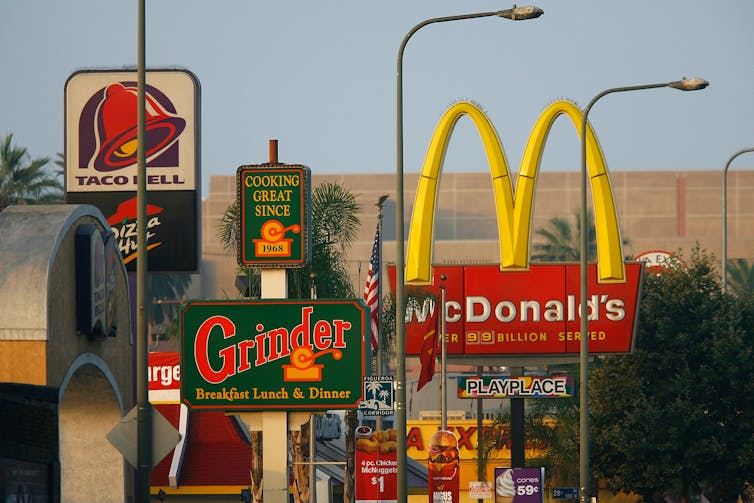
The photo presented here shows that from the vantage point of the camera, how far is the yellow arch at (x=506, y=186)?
46312 millimetres

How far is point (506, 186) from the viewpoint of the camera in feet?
153

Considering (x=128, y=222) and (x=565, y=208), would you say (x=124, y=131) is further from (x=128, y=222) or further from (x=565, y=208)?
(x=565, y=208)

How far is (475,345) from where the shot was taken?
49312 millimetres

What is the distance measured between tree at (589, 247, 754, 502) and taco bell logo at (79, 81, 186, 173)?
2015cm

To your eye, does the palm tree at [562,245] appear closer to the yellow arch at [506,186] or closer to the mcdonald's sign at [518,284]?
the mcdonald's sign at [518,284]

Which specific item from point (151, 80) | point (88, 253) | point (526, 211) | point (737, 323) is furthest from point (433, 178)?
point (88, 253)

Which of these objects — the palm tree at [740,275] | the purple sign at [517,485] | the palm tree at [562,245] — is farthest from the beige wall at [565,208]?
the purple sign at [517,485]

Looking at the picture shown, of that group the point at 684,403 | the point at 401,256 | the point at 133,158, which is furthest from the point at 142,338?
the point at 684,403

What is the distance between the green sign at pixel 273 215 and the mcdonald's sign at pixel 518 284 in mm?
17948

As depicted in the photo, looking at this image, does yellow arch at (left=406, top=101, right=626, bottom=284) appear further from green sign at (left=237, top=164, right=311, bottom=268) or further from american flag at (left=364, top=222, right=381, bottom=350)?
green sign at (left=237, top=164, right=311, bottom=268)

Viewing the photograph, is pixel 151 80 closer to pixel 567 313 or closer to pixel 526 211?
pixel 526 211

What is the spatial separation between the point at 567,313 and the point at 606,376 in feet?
8.66

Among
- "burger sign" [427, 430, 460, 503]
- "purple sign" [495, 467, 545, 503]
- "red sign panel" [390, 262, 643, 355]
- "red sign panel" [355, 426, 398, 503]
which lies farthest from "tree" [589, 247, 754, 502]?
"red sign panel" [355, 426, 398, 503]

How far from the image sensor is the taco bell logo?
32219 millimetres
